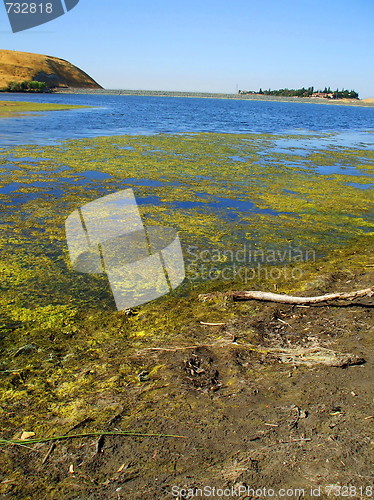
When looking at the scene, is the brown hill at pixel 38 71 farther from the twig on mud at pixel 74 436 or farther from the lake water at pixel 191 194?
the twig on mud at pixel 74 436

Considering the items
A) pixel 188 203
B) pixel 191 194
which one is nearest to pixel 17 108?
pixel 191 194

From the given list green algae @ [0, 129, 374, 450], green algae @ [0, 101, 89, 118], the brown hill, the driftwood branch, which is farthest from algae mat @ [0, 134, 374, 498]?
the brown hill

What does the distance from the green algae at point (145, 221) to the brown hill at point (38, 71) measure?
6366 cm

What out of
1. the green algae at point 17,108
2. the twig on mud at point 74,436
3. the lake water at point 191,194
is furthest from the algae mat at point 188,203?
the green algae at point 17,108

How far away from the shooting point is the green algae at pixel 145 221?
2514mm

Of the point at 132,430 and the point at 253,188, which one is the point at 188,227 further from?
the point at 132,430

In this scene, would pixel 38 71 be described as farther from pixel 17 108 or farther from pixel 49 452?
pixel 49 452

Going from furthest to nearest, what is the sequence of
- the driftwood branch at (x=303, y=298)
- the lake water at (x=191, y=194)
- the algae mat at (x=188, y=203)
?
1. the lake water at (x=191, y=194)
2. the algae mat at (x=188, y=203)
3. the driftwood branch at (x=303, y=298)

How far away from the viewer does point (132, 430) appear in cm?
203

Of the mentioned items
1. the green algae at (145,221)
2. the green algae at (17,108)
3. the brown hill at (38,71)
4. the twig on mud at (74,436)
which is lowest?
the green algae at (145,221)

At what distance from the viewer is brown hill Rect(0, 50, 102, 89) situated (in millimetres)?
77281

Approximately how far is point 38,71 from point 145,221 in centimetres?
9536

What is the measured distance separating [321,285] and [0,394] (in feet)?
9.76

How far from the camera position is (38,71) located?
8756cm
